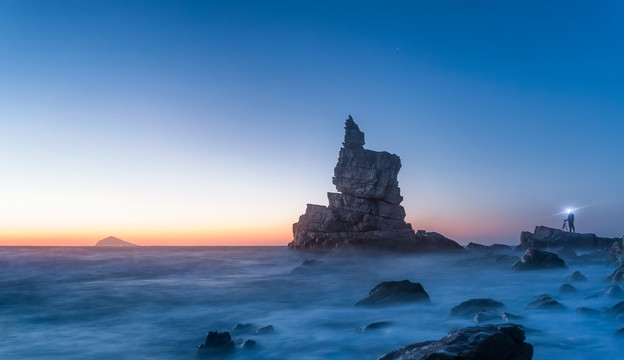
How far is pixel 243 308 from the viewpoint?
15992mm

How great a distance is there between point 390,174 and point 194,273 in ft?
101

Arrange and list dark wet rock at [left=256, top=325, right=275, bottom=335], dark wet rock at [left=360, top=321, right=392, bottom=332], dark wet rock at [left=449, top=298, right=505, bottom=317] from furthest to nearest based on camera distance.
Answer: dark wet rock at [left=449, top=298, right=505, bottom=317], dark wet rock at [left=256, top=325, right=275, bottom=335], dark wet rock at [left=360, top=321, right=392, bottom=332]

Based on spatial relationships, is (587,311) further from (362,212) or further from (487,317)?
(362,212)

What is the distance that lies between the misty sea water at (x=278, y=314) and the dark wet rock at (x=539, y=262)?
0.57 metres

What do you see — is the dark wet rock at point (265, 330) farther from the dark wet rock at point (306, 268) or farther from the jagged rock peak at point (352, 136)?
the jagged rock peak at point (352, 136)

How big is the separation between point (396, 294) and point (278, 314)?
14.0ft

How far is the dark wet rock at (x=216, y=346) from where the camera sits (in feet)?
30.7

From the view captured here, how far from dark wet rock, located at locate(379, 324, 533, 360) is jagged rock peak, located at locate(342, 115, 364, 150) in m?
49.9

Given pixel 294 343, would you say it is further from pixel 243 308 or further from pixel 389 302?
pixel 243 308

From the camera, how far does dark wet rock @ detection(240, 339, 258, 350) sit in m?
9.65

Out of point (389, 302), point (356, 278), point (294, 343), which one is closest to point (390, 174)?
point (356, 278)

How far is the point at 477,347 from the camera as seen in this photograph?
17.9ft

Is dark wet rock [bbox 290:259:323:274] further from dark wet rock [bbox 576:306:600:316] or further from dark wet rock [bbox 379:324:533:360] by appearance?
dark wet rock [bbox 379:324:533:360]

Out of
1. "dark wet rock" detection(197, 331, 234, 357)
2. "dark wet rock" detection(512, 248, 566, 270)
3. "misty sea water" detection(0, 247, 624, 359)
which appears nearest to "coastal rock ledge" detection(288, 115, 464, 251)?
"misty sea water" detection(0, 247, 624, 359)
